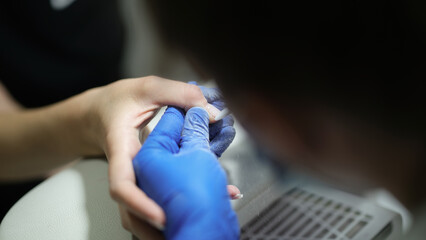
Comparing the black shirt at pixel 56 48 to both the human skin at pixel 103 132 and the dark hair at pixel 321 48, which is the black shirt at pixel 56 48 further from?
the dark hair at pixel 321 48

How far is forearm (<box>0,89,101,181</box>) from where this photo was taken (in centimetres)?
70

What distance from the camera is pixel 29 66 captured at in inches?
30.5

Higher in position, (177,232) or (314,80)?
(314,80)

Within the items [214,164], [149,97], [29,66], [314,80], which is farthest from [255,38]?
[29,66]

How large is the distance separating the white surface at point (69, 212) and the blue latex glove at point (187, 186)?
0.54 ft

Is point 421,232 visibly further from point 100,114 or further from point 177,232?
point 100,114

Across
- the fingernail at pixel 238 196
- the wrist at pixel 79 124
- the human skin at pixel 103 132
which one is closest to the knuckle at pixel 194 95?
the human skin at pixel 103 132

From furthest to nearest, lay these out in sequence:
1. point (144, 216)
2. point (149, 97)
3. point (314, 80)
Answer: point (149, 97) < point (144, 216) < point (314, 80)

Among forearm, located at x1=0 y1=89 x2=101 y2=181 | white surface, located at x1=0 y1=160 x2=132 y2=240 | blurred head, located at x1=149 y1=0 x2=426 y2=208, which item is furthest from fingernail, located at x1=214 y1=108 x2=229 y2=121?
forearm, located at x1=0 y1=89 x2=101 y2=181

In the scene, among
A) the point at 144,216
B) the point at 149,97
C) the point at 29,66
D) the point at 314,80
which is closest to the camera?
the point at 314,80

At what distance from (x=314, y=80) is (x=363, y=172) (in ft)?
0.35

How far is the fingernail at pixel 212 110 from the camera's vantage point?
45 cm

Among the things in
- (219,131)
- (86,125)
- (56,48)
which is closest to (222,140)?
(219,131)

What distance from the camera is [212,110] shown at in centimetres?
46
